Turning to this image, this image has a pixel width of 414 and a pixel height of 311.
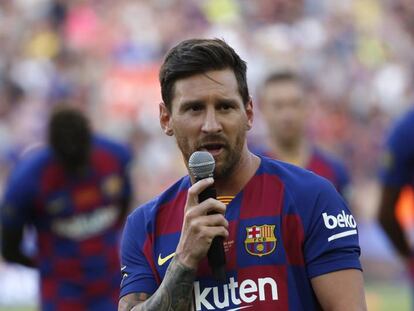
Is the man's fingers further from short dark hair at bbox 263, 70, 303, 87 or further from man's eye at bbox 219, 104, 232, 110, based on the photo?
short dark hair at bbox 263, 70, 303, 87

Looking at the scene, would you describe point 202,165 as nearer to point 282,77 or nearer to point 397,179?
point 397,179

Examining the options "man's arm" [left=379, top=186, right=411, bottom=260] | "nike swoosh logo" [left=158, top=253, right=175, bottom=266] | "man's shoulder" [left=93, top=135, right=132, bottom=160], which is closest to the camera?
"nike swoosh logo" [left=158, top=253, right=175, bottom=266]

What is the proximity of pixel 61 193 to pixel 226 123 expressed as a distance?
5.46 m

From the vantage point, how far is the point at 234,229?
4.07 m

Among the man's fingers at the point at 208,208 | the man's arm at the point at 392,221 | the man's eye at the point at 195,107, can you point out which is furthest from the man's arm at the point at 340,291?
the man's arm at the point at 392,221

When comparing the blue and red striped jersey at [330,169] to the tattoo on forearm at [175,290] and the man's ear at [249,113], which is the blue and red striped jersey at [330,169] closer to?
the man's ear at [249,113]

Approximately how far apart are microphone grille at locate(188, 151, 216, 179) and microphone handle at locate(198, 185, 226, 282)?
0.17 feet

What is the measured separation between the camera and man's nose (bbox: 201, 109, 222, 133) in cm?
391

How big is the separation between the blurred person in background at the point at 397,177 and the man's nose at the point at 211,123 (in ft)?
12.3

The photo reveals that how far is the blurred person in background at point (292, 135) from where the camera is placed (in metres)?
8.91

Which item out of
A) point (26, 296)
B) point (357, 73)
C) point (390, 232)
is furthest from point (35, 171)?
point (357, 73)

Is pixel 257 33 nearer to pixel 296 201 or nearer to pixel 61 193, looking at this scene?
pixel 61 193

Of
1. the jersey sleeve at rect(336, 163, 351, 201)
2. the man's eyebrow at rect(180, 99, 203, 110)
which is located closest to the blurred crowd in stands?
the jersey sleeve at rect(336, 163, 351, 201)

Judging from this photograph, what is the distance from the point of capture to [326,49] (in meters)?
19.1
